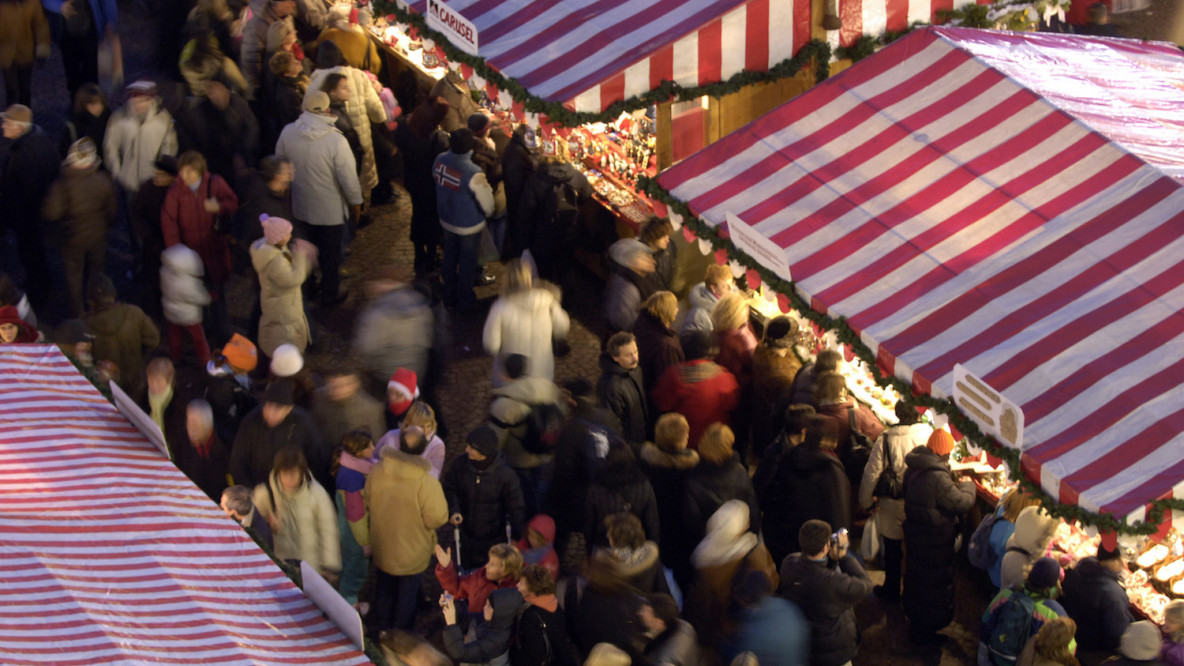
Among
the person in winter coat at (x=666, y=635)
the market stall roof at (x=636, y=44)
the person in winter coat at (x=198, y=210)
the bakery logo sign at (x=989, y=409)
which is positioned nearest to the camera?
the person in winter coat at (x=666, y=635)

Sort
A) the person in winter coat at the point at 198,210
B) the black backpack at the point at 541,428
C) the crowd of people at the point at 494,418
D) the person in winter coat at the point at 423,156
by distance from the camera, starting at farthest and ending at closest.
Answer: the person in winter coat at the point at 423,156, the person in winter coat at the point at 198,210, the black backpack at the point at 541,428, the crowd of people at the point at 494,418

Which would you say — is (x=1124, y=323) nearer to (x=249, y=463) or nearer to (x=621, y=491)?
(x=621, y=491)

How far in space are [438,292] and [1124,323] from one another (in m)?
5.35

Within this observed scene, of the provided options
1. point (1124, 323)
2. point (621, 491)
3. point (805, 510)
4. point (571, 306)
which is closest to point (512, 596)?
point (621, 491)

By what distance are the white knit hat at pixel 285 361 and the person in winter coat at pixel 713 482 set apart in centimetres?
225

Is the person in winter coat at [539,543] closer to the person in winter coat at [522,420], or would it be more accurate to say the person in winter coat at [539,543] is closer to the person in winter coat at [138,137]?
the person in winter coat at [522,420]

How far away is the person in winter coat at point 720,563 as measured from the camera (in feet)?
22.0

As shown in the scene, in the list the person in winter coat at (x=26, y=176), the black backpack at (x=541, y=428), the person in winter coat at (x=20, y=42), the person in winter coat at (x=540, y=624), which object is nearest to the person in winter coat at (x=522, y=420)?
the black backpack at (x=541, y=428)

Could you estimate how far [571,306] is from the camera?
10641mm

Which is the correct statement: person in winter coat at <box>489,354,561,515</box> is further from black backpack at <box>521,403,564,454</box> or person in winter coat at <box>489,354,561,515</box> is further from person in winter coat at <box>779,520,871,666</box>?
person in winter coat at <box>779,520,871,666</box>

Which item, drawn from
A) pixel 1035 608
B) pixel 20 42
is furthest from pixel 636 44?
pixel 20 42

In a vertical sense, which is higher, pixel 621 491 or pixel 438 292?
pixel 621 491

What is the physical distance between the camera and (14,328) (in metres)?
7.87

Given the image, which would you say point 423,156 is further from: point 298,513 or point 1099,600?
point 1099,600
